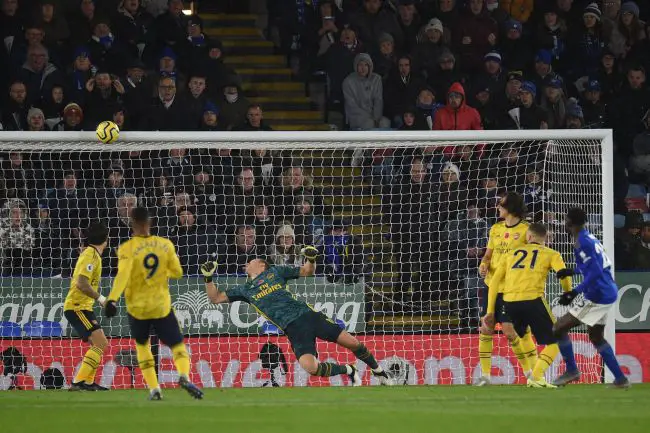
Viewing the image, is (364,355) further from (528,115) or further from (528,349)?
(528,115)

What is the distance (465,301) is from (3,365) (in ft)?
16.8

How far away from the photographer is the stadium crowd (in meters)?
14.5

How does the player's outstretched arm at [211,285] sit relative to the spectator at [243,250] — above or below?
below

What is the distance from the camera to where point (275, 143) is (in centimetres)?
1334

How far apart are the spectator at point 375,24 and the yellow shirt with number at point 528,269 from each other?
21.3ft

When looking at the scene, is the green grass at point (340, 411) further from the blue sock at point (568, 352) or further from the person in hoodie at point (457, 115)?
the person in hoodie at point (457, 115)

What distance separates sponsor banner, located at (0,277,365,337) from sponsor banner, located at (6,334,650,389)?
0.52 feet

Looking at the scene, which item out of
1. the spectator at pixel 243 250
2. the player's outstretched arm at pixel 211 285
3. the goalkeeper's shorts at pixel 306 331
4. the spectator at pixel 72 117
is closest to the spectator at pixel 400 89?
the spectator at pixel 243 250

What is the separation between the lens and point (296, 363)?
46.7 ft

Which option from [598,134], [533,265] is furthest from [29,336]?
[598,134]

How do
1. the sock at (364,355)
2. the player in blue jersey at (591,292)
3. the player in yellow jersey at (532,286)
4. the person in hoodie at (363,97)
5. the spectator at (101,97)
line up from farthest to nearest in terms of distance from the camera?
the person in hoodie at (363,97) < the spectator at (101,97) < the sock at (364,355) < the player in yellow jersey at (532,286) < the player in blue jersey at (591,292)

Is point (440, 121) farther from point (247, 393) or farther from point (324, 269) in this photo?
point (247, 393)

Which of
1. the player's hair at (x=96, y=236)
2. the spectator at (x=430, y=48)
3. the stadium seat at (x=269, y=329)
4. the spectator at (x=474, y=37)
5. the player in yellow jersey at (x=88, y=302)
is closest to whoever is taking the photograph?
the player in yellow jersey at (x=88, y=302)

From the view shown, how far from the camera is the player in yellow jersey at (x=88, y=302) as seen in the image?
1220cm
